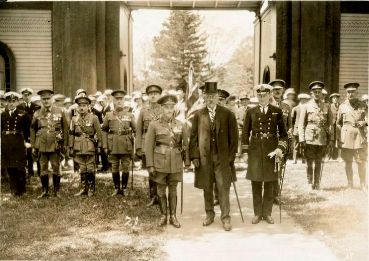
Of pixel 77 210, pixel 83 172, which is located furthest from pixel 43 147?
pixel 77 210

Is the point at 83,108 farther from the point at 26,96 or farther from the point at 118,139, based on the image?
the point at 26,96

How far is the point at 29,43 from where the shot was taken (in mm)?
17109

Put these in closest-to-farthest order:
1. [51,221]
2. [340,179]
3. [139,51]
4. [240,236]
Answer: [240,236]
[51,221]
[340,179]
[139,51]

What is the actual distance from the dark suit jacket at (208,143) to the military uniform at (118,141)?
268 cm

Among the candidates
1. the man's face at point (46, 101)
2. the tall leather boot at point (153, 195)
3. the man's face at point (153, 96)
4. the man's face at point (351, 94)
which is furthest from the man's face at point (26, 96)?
the man's face at point (351, 94)

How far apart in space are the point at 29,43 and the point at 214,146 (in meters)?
12.0

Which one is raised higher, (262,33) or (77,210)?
(262,33)

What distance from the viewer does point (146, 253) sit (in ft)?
19.9

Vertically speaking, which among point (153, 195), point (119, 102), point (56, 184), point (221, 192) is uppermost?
point (119, 102)

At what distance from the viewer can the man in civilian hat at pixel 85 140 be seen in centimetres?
948

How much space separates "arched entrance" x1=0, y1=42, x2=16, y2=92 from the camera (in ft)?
56.3

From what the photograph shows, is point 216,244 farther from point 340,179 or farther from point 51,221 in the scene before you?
point 340,179

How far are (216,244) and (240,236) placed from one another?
55 cm

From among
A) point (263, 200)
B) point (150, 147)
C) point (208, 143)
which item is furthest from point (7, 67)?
point (263, 200)
